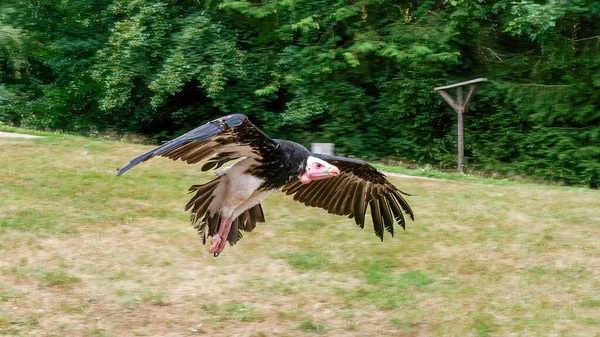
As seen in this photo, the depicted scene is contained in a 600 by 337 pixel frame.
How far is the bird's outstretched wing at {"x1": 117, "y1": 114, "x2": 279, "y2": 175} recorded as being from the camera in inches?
142

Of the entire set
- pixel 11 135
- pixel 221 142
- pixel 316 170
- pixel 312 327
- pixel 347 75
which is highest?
pixel 347 75

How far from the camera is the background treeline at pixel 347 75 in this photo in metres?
14.8

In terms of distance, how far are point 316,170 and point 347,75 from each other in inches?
497

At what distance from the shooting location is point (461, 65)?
53.4ft

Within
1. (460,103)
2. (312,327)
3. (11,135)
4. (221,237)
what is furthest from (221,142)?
(460,103)

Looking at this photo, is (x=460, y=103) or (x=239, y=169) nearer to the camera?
(x=239, y=169)

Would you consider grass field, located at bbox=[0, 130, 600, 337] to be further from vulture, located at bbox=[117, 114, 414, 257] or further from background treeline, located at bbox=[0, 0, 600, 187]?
background treeline, located at bbox=[0, 0, 600, 187]

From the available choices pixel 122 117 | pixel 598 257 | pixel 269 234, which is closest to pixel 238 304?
pixel 269 234

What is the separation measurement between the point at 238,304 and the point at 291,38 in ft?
37.5

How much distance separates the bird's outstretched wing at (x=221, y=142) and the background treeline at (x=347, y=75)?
1121 centimetres

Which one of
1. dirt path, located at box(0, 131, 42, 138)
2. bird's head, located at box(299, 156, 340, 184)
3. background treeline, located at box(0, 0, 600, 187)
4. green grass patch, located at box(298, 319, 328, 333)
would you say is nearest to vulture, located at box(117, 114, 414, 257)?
bird's head, located at box(299, 156, 340, 184)

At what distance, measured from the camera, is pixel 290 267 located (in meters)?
6.80

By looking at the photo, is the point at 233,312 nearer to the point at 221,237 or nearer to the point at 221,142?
the point at 221,237

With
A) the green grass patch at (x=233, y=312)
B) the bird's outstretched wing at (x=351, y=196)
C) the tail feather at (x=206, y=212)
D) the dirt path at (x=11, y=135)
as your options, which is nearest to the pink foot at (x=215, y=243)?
the tail feather at (x=206, y=212)
